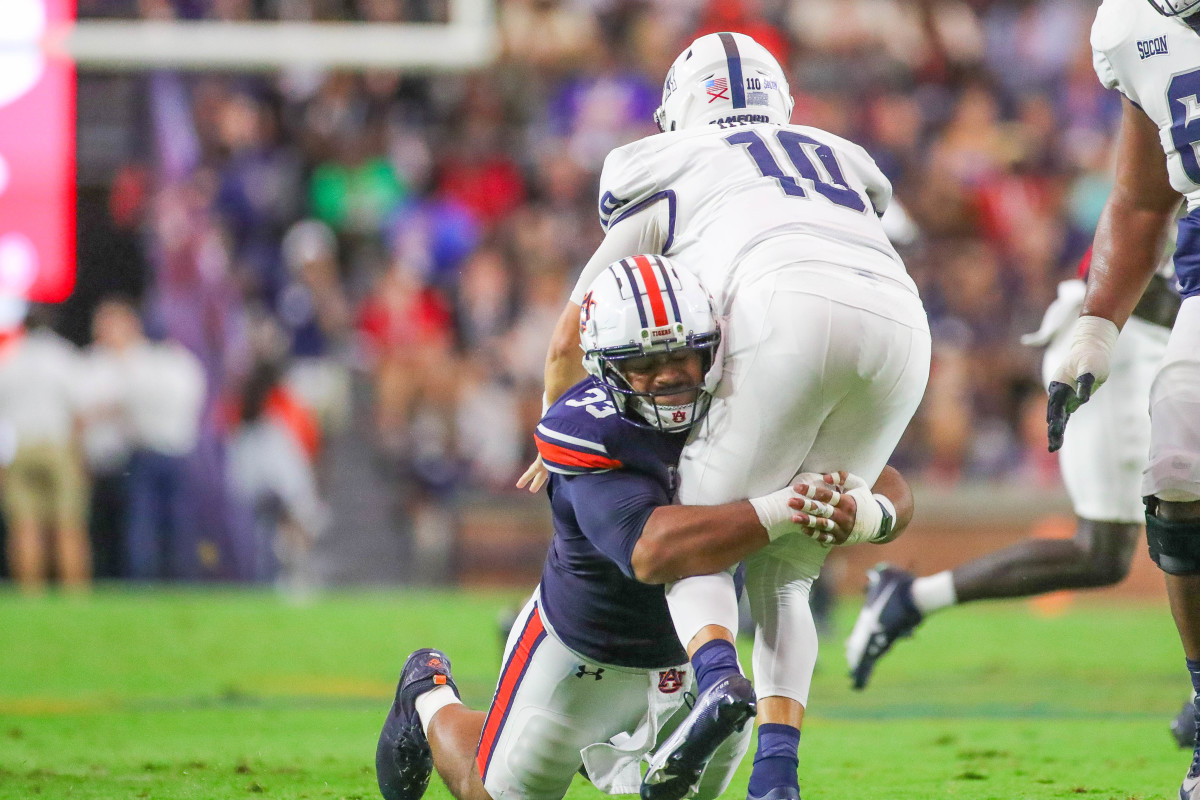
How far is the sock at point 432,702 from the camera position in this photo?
4.05 meters

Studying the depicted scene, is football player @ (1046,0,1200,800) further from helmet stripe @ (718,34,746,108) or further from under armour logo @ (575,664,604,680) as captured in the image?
under armour logo @ (575,664,604,680)

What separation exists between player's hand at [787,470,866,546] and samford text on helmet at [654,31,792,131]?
3.61 feet

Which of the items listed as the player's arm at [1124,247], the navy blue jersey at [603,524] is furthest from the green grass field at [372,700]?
the player's arm at [1124,247]

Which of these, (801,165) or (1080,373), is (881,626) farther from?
(801,165)

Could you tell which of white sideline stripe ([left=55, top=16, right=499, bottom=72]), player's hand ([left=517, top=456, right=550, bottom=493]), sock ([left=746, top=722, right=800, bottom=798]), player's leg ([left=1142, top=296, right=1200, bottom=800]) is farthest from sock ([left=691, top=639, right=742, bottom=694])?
white sideline stripe ([left=55, top=16, right=499, bottom=72])

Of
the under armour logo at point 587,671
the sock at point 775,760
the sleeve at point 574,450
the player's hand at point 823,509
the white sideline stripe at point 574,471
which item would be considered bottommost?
the sock at point 775,760

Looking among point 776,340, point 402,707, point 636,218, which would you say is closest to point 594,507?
point 776,340

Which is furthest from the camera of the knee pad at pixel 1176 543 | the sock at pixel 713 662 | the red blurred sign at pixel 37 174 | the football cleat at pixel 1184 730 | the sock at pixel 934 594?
the red blurred sign at pixel 37 174

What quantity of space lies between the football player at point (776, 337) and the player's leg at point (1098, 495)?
6.08ft

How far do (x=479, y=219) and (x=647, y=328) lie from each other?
1044cm

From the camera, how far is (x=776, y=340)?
3.36 m

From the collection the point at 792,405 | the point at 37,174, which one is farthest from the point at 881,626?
the point at 37,174

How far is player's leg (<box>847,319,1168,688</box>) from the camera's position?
17.3 ft

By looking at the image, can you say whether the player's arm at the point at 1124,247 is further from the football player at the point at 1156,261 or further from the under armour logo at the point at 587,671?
the under armour logo at the point at 587,671
